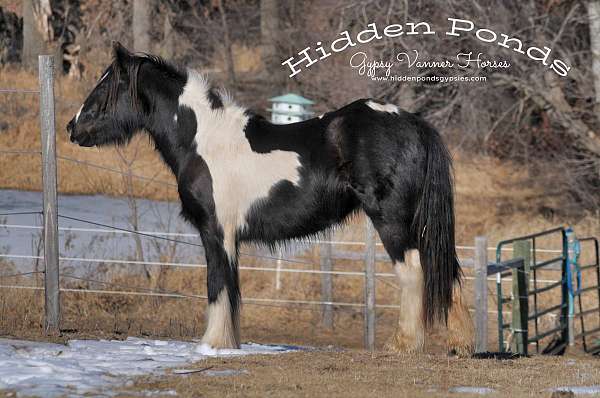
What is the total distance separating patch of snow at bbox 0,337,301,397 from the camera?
5.29 meters

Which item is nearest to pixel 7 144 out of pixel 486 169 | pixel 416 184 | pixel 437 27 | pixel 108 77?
pixel 437 27

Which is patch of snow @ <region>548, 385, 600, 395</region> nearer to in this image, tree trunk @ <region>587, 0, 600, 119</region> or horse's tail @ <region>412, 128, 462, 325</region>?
horse's tail @ <region>412, 128, 462, 325</region>

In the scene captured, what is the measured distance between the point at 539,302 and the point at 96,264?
6.71 m

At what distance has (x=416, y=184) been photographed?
22.9 ft

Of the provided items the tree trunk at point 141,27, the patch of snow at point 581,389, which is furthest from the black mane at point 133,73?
the tree trunk at point 141,27

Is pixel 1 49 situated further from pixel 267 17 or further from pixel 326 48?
pixel 326 48

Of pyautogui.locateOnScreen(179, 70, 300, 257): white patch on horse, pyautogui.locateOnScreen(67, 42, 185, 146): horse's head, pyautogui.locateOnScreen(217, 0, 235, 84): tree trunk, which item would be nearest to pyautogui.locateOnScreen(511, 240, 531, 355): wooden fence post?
pyautogui.locateOnScreen(179, 70, 300, 257): white patch on horse

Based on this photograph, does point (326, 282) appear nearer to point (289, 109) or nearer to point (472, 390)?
point (289, 109)

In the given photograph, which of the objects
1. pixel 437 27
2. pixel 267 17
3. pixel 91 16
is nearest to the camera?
pixel 437 27

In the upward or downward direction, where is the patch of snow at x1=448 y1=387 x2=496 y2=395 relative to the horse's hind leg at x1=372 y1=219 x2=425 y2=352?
downward

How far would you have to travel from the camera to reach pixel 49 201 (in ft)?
27.6

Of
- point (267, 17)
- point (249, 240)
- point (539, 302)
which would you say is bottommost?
point (539, 302)

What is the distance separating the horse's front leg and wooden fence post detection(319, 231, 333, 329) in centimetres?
615

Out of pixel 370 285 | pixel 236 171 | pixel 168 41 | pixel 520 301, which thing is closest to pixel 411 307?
pixel 236 171
